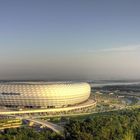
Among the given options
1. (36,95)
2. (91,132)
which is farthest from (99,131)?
(36,95)

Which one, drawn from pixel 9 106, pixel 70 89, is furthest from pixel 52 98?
pixel 9 106

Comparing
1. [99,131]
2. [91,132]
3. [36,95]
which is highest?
[36,95]

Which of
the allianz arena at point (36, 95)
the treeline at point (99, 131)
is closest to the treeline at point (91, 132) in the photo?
the treeline at point (99, 131)

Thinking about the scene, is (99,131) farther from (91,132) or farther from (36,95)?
(36,95)

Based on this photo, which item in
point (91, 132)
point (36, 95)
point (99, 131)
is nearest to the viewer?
point (99, 131)

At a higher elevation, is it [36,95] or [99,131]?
[36,95]

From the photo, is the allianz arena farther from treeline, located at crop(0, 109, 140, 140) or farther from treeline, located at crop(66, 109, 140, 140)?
treeline, located at crop(66, 109, 140, 140)

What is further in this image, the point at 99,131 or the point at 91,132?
the point at 91,132

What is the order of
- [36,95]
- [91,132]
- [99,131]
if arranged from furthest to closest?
1. [36,95]
2. [91,132]
3. [99,131]
